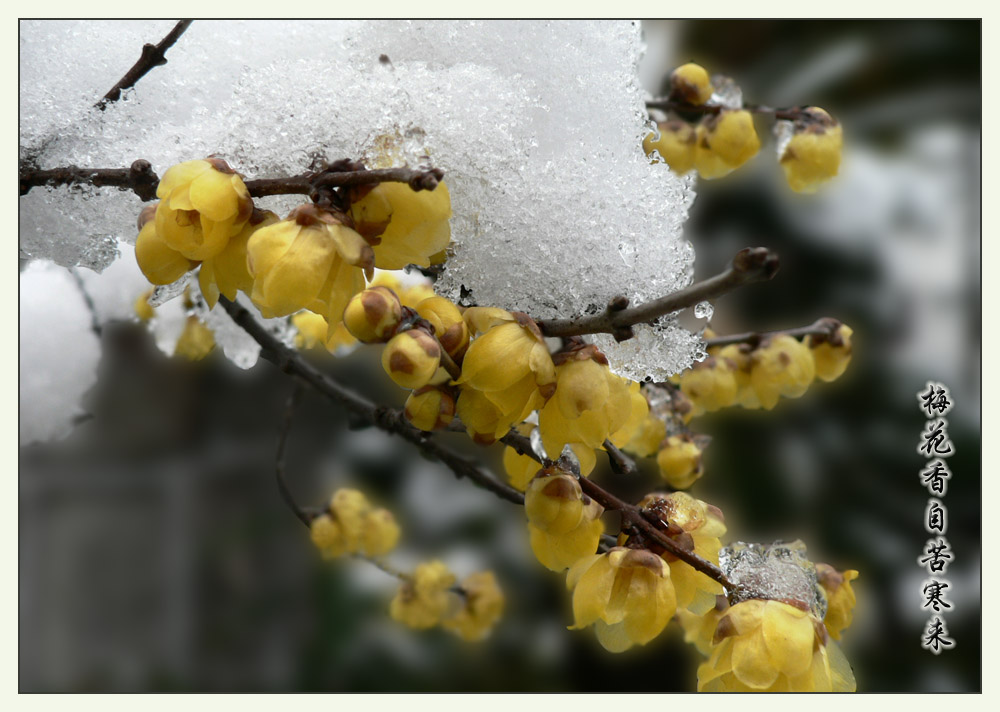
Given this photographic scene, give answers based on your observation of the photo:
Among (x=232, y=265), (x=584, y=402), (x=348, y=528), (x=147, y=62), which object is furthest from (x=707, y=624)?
(x=348, y=528)

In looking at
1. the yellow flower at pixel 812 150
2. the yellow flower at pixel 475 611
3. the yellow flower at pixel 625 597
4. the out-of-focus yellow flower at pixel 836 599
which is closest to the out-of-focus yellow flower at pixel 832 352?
the yellow flower at pixel 812 150

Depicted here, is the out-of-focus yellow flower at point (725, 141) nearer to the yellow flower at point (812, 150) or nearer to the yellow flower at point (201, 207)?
the yellow flower at point (812, 150)

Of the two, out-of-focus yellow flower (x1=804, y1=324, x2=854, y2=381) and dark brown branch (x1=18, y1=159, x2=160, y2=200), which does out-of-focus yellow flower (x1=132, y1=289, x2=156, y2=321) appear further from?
out-of-focus yellow flower (x1=804, y1=324, x2=854, y2=381)

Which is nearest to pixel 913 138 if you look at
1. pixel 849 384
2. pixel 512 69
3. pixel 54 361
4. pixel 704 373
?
pixel 849 384

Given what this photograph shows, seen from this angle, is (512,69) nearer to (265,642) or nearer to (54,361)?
(54,361)

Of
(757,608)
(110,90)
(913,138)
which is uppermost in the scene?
(913,138)

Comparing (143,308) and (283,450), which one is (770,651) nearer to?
(283,450)
